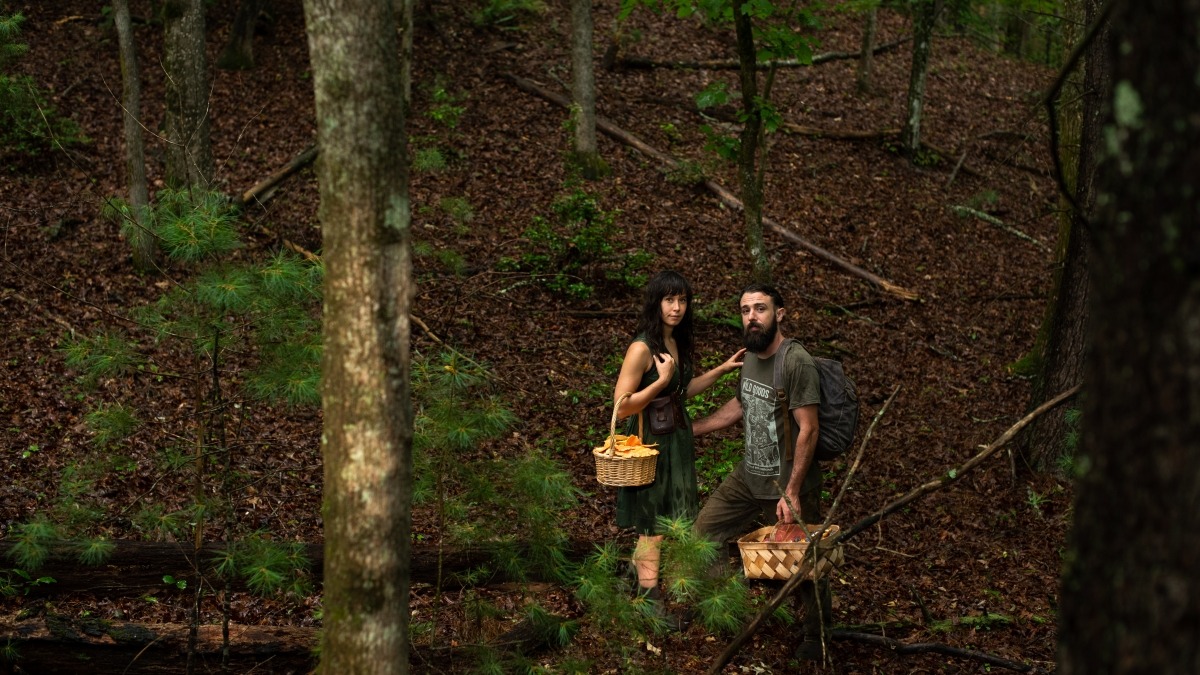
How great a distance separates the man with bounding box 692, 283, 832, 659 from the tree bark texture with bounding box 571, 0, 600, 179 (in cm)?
766

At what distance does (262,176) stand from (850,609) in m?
8.79

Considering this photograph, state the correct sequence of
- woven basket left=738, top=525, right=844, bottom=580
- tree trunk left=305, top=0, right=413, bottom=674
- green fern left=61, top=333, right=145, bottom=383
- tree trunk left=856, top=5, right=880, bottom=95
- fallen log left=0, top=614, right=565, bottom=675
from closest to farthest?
tree trunk left=305, top=0, right=413, bottom=674
green fern left=61, top=333, right=145, bottom=383
fallen log left=0, top=614, right=565, bottom=675
woven basket left=738, top=525, right=844, bottom=580
tree trunk left=856, top=5, right=880, bottom=95

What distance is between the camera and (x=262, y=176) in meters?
12.5

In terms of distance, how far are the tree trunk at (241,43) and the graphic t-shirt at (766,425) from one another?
37.8 feet

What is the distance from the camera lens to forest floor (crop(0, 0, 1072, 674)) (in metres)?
6.99

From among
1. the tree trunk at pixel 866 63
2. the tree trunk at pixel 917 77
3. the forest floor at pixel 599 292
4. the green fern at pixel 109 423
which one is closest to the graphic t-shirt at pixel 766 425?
the forest floor at pixel 599 292

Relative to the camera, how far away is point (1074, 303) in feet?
29.0

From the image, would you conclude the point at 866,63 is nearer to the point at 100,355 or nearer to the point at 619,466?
the point at 619,466

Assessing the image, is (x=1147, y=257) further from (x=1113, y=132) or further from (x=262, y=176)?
(x=262, y=176)

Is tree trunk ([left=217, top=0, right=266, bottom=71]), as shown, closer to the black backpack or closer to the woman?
the woman

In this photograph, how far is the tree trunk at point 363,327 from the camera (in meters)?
3.52

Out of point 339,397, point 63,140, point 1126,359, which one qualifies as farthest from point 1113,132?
point 63,140

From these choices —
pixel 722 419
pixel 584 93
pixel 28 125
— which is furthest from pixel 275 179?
pixel 722 419

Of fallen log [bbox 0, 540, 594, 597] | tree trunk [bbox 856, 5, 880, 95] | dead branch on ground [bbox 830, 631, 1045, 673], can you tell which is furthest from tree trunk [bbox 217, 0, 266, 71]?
dead branch on ground [bbox 830, 631, 1045, 673]
